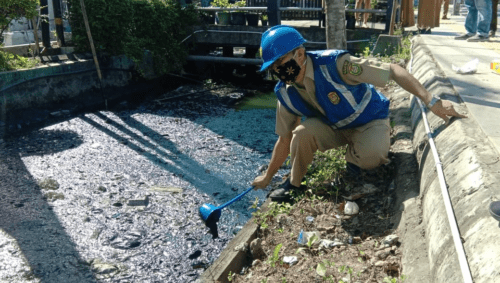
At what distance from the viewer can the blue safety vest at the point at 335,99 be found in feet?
12.0

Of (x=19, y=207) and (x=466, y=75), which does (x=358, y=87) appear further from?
(x=19, y=207)

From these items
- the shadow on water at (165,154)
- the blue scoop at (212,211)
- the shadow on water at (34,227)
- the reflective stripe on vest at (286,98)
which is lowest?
the shadow on water at (165,154)

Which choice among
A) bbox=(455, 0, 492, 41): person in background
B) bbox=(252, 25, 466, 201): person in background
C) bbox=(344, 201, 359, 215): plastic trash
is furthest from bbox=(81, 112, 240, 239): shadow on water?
bbox=(455, 0, 492, 41): person in background

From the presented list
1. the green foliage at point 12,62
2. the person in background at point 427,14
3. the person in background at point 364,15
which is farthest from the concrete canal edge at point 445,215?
the person in background at point 364,15

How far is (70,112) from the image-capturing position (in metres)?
9.33

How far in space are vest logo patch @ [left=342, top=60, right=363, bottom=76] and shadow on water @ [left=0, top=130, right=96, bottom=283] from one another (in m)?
2.50

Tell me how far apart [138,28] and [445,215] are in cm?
977

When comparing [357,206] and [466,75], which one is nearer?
[357,206]

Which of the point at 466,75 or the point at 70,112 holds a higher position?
the point at 466,75

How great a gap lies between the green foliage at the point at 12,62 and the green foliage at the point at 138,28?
144 centimetres

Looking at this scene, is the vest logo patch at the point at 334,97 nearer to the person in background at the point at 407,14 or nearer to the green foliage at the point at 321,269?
the green foliage at the point at 321,269

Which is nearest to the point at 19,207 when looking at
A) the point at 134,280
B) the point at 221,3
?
the point at 134,280

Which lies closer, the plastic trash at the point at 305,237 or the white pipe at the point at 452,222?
the white pipe at the point at 452,222

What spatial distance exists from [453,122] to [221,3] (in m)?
9.75
